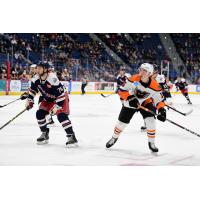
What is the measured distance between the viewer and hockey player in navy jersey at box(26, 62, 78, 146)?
3809mm

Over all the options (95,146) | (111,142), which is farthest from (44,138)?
(111,142)

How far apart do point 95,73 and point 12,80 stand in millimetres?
1452

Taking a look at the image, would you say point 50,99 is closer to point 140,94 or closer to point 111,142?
point 111,142

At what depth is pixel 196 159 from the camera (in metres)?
3.61

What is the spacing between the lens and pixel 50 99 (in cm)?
393

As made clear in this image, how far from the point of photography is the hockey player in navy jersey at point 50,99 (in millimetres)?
3809

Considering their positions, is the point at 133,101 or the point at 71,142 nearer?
the point at 133,101

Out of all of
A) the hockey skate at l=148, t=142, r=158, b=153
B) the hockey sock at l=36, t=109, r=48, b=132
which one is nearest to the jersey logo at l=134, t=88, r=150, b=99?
the hockey skate at l=148, t=142, r=158, b=153

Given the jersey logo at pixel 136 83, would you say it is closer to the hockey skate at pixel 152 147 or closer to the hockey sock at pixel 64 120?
the hockey skate at pixel 152 147

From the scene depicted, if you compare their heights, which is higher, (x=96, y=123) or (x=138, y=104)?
(x=138, y=104)
